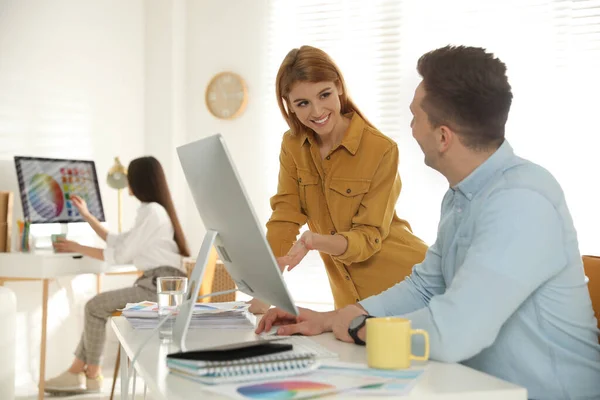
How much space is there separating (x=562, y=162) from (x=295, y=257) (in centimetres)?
304

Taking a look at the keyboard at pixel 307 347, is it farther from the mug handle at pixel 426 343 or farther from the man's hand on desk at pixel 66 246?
the man's hand on desk at pixel 66 246

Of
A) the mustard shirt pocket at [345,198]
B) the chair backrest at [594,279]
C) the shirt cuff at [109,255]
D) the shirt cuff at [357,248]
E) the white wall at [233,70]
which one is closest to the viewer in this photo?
the chair backrest at [594,279]

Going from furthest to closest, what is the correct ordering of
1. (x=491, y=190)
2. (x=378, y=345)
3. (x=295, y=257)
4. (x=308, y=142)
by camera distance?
(x=308, y=142) → (x=295, y=257) → (x=491, y=190) → (x=378, y=345)

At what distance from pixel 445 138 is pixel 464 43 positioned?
334 cm

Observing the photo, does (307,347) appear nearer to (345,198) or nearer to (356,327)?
(356,327)

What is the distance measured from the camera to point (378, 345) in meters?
1.32

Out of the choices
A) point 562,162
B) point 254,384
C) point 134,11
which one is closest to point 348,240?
point 254,384

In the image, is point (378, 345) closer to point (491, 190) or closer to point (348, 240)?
point (491, 190)

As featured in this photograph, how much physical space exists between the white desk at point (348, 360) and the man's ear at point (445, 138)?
450 millimetres

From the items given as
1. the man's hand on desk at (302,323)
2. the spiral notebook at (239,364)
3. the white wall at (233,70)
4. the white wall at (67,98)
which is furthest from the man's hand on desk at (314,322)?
the white wall at (233,70)

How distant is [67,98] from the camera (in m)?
4.84

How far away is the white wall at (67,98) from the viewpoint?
14.7 ft

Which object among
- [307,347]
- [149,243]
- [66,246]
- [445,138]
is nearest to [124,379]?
[307,347]

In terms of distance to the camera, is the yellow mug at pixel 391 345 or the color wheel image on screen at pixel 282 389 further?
the yellow mug at pixel 391 345
